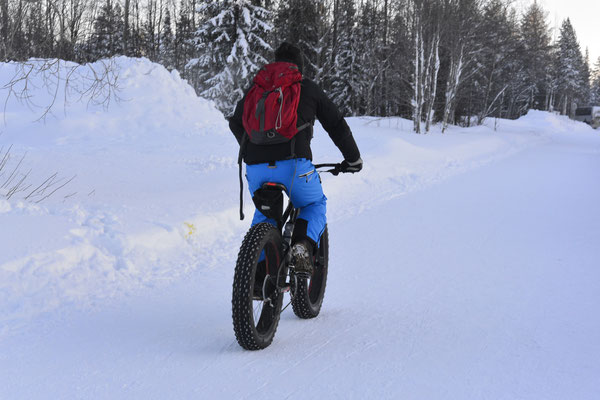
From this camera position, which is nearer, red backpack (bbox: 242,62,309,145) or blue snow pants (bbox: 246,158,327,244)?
red backpack (bbox: 242,62,309,145)

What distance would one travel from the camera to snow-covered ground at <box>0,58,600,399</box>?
2660 millimetres

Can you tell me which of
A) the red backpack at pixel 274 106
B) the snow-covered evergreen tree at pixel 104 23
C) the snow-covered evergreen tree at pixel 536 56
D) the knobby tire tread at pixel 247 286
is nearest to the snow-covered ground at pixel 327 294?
the knobby tire tread at pixel 247 286

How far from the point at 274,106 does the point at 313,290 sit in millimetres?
1591

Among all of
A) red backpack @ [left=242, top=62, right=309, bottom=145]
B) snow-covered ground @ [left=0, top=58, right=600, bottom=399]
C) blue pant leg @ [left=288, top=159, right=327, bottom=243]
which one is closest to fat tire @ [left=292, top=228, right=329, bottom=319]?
snow-covered ground @ [left=0, top=58, right=600, bottom=399]

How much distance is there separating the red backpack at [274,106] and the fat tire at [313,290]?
1.06 m

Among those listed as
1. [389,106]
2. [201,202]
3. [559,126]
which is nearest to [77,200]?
[201,202]

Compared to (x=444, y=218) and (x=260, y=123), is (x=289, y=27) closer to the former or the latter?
(x=444, y=218)

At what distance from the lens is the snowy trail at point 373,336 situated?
2.58m

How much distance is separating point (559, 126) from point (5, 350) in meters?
50.2

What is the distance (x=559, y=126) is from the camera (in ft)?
148

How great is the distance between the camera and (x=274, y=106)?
2.84m

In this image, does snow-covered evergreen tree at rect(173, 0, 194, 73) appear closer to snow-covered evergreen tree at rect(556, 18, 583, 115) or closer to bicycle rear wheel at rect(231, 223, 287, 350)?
bicycle rear wheel at rect(231, 223, 287, 350)

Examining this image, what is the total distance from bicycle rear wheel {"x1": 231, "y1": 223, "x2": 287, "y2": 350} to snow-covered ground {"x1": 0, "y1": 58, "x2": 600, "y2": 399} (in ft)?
0.47

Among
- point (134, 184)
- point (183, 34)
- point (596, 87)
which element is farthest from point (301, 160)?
point (596, 87)
